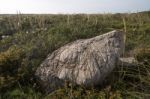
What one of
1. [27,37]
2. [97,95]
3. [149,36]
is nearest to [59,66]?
[97,95]

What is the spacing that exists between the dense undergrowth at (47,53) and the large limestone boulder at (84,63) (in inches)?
10.2

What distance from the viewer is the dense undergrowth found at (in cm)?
812

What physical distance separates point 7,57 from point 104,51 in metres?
2.79

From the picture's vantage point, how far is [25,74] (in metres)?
9.18

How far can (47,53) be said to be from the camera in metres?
10.3

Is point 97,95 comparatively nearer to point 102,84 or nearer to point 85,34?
point 102,84

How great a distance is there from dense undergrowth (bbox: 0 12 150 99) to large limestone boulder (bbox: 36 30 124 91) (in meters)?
0.26

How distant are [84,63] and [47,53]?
2.01m

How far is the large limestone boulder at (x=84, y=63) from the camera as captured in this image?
843 cm

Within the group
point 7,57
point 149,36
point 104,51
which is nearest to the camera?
point 104,51

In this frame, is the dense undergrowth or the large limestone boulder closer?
the dense undergrowth

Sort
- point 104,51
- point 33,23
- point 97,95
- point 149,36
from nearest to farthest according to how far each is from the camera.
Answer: point 97,95
point 104,51
point 149,36
point 33,23

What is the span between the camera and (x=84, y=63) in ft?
28.2

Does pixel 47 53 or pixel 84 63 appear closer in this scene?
pixel 84 63
